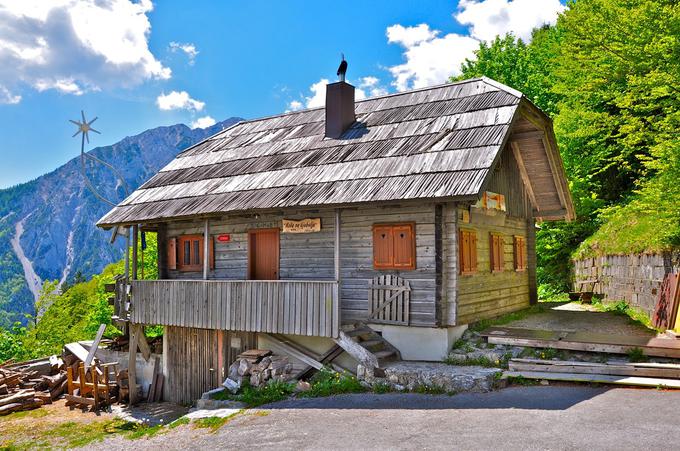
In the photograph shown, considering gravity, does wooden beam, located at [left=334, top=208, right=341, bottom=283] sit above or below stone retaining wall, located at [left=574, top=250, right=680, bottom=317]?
above

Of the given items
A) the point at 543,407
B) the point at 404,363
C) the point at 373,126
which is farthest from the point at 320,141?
the point at 543,407

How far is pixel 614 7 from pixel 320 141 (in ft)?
38.3

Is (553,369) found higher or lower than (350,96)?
lower

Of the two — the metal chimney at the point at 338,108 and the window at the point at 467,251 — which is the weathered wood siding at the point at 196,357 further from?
the metal chimney at the point at 338,108

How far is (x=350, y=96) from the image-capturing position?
1717cm

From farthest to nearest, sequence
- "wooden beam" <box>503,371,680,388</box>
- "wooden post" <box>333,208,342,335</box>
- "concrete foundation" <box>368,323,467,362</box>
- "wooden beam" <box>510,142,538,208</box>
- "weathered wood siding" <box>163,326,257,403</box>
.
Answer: "wooden beam" <box>510,142,538,208</box> → "weathered wood siding" <box>163,326,257,403</box> → "wooden post" <box>333,208,342,335</box> → "concrete foundation" <box>368,323,467,362</box> → "wooden beam" <box>503,371,680,388</box>

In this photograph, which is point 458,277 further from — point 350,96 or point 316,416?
point 350,96

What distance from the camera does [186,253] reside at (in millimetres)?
17109

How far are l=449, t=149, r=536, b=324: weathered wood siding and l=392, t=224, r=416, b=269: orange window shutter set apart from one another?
0.86 metres

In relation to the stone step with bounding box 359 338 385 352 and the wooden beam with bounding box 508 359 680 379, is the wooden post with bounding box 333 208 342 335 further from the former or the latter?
the wooden beam with bounding box 508 359 680 379

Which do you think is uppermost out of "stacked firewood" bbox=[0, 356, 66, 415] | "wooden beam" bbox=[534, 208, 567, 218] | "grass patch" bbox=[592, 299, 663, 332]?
"wooden beam" bbox=[534, 208, 567, 218]

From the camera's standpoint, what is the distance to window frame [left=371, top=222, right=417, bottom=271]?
12766 mm

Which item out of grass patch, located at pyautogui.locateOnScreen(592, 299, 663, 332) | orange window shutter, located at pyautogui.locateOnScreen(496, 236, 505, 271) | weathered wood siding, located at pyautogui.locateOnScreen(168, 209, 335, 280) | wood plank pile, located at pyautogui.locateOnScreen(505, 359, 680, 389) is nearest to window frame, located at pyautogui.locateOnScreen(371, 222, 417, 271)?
weathered wood siding, located at pyautogui.locateOnScreen(168, 209, 335, 280)

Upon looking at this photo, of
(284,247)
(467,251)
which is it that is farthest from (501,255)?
(284,247)
